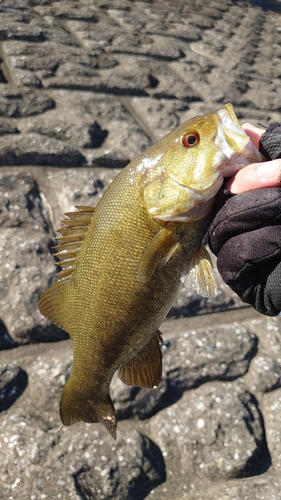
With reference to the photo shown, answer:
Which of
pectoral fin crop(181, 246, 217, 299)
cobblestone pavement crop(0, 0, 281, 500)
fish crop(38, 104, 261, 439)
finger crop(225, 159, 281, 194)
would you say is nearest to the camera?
finger crop(225, 159, 281, 194)

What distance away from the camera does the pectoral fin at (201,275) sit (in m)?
2.08

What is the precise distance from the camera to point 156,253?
195 cm

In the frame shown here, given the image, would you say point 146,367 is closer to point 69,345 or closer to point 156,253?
point 156,253

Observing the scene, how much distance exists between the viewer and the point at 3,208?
12.0ft

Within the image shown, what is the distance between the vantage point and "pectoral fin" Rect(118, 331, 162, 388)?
2.31m

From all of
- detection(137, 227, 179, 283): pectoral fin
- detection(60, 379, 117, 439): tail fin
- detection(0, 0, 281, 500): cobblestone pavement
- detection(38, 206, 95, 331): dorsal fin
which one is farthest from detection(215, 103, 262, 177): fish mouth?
detection(0, 0, 281, 500): cobblestone pavement

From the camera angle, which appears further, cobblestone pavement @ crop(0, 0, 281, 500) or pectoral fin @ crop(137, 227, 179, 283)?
cobblestone pavement @ crop(0, 0, 281, 500)

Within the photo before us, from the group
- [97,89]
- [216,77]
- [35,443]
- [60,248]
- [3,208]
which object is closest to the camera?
[60,248]

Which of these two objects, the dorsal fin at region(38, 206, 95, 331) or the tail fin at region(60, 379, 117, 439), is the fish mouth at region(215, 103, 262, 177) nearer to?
the dorsal fin at region(38, 206, 95, 331)

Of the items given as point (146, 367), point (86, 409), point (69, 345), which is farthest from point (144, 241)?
point (69, 345)

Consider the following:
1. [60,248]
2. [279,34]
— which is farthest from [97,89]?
[279,34]

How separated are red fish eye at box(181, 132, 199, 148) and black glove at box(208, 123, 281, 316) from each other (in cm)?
24

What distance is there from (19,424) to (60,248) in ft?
4.52

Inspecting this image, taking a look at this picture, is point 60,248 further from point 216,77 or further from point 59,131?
point 216,77
